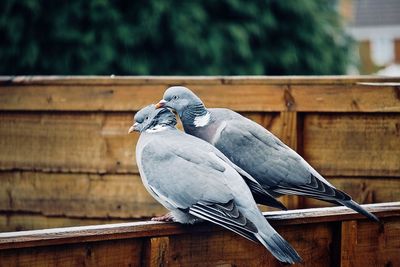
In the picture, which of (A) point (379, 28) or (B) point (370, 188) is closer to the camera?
(B) point (370, 188)

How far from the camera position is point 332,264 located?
81.4 inches

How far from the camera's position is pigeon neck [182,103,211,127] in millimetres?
2316

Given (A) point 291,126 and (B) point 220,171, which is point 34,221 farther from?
(B) point 220,171

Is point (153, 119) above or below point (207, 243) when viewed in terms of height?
above

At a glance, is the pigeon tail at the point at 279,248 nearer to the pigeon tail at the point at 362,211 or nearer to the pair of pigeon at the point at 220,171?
the pair of pigeon at the point at 220,171

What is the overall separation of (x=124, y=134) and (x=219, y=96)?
438mm

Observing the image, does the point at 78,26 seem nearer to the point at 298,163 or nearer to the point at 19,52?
the point at 19,52

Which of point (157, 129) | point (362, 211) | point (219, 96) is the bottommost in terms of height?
point (362, 211)

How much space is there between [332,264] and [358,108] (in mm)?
992

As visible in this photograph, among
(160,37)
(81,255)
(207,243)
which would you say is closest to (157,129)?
(207,243)

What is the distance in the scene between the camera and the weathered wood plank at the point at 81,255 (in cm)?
164

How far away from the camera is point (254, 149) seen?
88.5 inches

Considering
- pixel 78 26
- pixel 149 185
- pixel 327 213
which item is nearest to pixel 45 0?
pixel 78 26

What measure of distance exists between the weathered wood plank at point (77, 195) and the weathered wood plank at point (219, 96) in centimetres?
31
